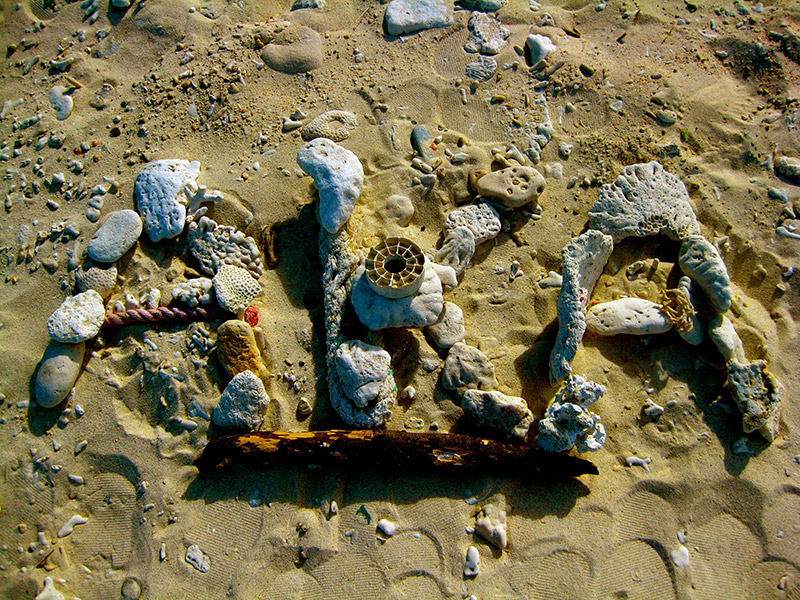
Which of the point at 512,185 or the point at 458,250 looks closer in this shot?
the point at 458,250

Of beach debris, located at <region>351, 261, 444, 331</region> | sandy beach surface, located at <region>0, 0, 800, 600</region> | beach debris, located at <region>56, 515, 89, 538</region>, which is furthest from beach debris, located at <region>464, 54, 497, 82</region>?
beach debris, located at <region>56, 515, 89, 538</region>

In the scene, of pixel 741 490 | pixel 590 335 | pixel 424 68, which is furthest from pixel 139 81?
pixel 741 490

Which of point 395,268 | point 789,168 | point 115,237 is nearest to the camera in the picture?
point 395,268

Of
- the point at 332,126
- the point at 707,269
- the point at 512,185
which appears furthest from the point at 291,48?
the point at 707,269

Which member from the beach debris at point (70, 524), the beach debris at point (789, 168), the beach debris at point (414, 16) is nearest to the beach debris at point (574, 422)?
the beach debris at point (789, 168)

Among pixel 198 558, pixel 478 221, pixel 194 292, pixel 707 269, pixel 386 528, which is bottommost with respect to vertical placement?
pixel 198 558

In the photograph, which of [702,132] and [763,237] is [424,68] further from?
[763,237]

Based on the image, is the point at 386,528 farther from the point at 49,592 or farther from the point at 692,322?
the point at 692,322

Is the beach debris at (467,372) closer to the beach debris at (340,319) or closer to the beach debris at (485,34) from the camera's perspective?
the beach debris at (340,319)
